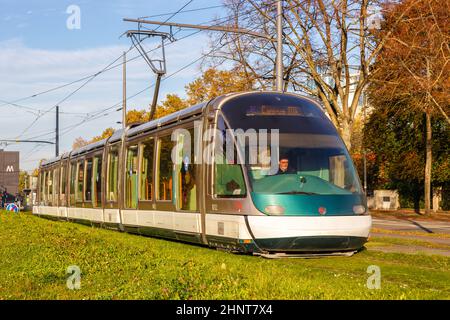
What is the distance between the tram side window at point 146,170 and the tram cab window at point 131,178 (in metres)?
0.58

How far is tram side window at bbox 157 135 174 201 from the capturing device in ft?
51.3

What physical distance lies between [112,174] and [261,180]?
32.9 ft

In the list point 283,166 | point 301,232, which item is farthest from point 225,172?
point 301,232

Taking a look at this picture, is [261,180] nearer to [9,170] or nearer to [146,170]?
[146,170]

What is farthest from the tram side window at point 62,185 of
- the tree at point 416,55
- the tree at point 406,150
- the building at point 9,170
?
the building at point 9,170

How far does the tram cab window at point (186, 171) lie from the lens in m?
14.1

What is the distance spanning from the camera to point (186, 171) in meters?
14.5

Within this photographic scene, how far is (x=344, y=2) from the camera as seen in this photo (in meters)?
27.7

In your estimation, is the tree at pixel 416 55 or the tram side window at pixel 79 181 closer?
the tree at pixel 416 55

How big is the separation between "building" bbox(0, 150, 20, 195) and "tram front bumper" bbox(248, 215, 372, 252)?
69.2 m

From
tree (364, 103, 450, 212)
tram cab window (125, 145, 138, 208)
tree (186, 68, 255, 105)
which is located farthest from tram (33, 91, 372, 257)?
tree (364, 103, 450, 212)

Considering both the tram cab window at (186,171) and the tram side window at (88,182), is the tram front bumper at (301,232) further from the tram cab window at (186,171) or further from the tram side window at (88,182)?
the tram side window at (88,182)

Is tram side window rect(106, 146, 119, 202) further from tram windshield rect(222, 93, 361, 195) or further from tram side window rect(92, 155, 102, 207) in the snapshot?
tram windshield rect(222, 93, 361, 195)
